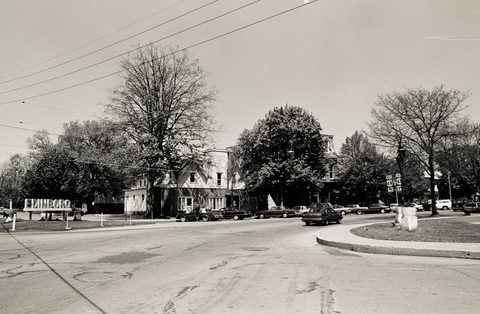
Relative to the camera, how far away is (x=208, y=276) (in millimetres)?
8500

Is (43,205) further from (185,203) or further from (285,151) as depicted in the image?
(285,151)

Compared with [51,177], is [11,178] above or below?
above

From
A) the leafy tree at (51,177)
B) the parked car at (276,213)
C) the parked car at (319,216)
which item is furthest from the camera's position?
the leafy tree at (51,177)

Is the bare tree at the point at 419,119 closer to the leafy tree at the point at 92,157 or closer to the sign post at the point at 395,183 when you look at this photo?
the sign post at the point at 395,183

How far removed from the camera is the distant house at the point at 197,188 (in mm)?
48894

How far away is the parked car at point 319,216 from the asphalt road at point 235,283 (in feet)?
49.7

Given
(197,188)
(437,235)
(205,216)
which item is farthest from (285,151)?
(437,235)

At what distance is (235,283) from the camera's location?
7715 millimetres

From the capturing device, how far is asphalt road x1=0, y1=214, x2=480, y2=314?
5.98 metres

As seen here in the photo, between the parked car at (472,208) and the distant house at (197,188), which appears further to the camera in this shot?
the distant house at (197,188)

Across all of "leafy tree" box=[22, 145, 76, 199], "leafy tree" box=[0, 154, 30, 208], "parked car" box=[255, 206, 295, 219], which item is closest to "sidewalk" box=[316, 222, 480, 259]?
"parked car" box=[255, 206, 295, 219]

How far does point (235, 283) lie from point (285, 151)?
138ft

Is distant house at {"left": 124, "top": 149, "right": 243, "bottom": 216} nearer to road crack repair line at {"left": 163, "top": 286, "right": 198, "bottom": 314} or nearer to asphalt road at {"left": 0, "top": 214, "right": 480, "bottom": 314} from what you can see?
asphalt road at {"left": 0, "top": 214, "right": 480, "bottom": 314}

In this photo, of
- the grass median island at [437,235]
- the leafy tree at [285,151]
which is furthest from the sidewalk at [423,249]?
the leafy tree at [285,151]
